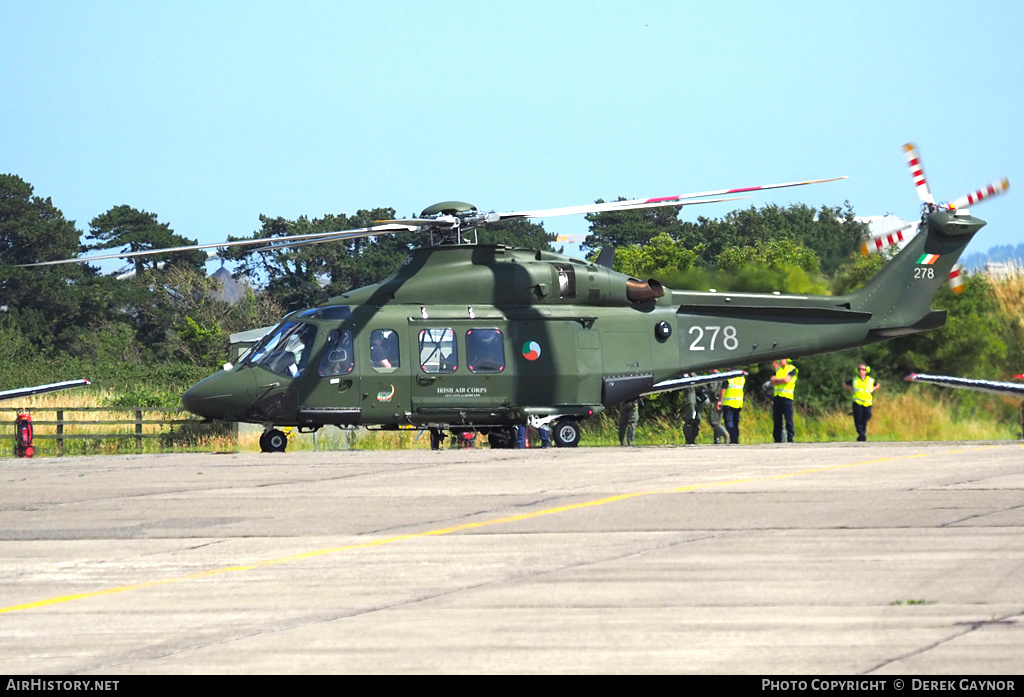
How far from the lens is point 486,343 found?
2136 cm

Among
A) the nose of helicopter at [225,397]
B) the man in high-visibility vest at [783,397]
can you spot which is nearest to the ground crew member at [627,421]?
the man in high-visibility vest at [783,397]

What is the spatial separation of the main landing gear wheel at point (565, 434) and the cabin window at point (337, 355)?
387cm

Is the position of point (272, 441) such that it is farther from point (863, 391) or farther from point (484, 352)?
point (863, 391)

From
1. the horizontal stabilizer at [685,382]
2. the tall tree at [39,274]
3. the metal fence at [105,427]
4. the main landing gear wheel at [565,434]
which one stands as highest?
the tall tree at [39,274]

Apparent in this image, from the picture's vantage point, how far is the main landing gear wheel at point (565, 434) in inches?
866

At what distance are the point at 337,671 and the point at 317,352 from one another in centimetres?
1515

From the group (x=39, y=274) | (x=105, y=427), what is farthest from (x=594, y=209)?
(x=39, y=274)

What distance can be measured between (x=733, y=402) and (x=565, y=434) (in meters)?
4.65

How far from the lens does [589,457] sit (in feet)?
56.8

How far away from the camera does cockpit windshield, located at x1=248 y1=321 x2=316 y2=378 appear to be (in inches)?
816

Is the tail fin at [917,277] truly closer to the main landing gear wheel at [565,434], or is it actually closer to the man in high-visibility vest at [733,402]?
the man in high-visibility vest at [733,402]

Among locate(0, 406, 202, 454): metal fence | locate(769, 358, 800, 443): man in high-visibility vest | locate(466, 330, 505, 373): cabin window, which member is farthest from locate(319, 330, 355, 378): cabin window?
locate(769, 358, 800, 443): man in high-visibility vest

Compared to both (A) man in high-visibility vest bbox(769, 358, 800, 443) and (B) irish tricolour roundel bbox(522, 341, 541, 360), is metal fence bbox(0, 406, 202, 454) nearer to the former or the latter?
(B) irish tricolour roundel bbox(522, 341, 541, 360)

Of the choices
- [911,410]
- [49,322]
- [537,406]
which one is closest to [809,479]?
[537,406]
